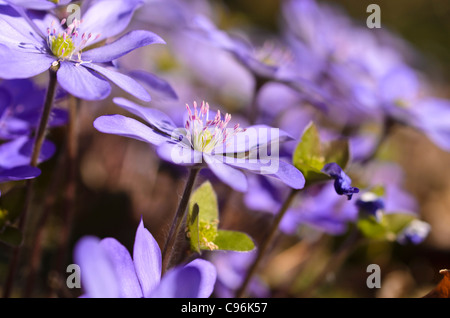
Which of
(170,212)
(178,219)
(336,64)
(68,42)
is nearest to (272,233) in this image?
(178,219)

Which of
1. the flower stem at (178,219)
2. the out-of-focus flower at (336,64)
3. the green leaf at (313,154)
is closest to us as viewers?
the flower stem at (178,219)

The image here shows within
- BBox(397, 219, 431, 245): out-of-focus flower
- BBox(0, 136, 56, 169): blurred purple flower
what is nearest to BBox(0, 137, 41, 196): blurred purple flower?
BBox(0, 136, 56, 169): blurred purple flower

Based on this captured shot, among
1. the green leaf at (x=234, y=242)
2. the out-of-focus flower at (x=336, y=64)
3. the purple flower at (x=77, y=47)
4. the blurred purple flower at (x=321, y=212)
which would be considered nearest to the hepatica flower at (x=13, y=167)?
the purple flower at (x=77, y=47)

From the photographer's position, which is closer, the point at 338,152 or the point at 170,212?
the point at 338,152

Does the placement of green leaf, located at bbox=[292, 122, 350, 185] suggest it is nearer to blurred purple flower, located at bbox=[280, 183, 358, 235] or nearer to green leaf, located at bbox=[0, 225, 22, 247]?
blurred purple flower, located at bbox=[280, 183, 358, 235]

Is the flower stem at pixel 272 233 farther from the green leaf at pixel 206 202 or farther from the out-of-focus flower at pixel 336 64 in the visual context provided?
the out-of-focus flower at pixel 336 64

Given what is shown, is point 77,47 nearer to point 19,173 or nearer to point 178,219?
point 19,173
